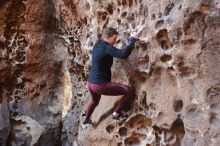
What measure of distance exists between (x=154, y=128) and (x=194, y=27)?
3.02 ft

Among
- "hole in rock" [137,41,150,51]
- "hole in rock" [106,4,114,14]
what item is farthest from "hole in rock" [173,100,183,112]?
"hole in rock" [106,4,114,14]

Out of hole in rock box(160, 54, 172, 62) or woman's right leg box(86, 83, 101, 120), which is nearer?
hole in rock box(160, 54, 172, 62)

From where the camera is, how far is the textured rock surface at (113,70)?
3.58 metres

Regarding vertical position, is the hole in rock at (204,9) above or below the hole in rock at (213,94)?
above

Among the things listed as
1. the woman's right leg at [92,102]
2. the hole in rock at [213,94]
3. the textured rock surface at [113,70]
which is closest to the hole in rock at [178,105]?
the textured rock surface at [113,70]

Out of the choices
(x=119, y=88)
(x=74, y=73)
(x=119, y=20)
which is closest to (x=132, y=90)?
(x=119, y=88)

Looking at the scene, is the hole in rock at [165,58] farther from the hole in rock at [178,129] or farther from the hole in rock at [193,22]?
the hole in rock at [178,129]

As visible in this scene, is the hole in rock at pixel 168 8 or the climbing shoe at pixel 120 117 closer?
the hole in rock at pixel 168 8

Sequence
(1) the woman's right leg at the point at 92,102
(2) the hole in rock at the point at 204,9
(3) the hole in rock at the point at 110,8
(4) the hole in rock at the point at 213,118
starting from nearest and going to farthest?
1. (4) the hole in rock at the point at 213,118
2. (2) the hole in rock at the point at 204,9
3. (1) the woman's right leg at the point at 92,102
4. (3) the hole in rock at the point at 110,8

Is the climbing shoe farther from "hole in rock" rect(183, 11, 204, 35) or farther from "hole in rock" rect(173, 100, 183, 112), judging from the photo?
"hole in rock" rect(183, 11, 204, 35)

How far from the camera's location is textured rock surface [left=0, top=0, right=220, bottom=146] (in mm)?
3578

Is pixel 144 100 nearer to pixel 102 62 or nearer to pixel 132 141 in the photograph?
pixel 132 141

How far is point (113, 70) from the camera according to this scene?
4465 millimetres

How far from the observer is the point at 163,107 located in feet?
12.5
